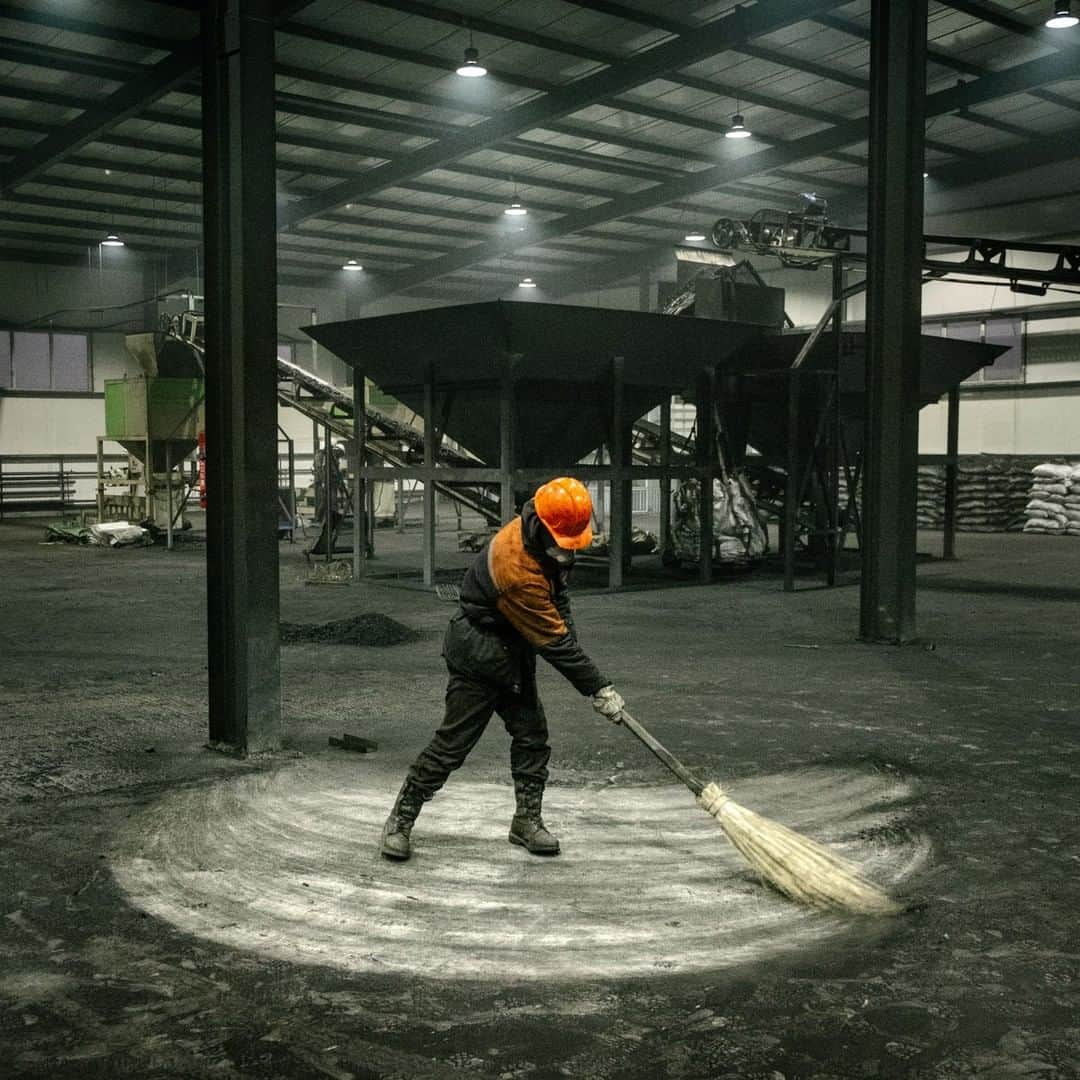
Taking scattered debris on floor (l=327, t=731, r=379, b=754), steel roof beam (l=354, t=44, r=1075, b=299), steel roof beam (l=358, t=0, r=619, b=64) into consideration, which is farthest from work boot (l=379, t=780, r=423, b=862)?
steel roof beam (l=354, t=44, r=1075, b=299)

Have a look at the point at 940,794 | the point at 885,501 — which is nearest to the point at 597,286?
the point at 885,501

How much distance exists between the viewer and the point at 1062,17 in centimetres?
1321

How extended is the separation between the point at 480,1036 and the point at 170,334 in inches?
642

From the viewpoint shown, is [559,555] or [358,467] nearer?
[559,555]

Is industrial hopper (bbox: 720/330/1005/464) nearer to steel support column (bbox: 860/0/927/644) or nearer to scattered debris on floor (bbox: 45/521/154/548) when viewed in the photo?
steel support column (bbox: 860/0/927/644)

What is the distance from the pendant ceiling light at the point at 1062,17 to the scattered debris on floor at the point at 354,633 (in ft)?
32.3

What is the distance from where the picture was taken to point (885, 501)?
9.16 meters

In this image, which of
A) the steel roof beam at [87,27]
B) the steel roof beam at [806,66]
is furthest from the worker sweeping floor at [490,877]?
the steel roof beam at [806,66]

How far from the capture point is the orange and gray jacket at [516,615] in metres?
4.24

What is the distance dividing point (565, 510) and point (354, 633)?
573 cm

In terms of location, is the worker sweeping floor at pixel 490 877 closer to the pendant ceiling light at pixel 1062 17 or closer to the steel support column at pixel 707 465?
the steel support column at pixel 707 465

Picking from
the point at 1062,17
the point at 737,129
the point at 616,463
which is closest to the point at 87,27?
the point at 616,463

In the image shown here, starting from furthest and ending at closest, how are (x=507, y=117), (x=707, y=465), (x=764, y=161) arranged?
(x=764, y=161), (x=507, y=117), (x=707, y=465)

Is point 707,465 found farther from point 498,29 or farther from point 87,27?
point 87,27
